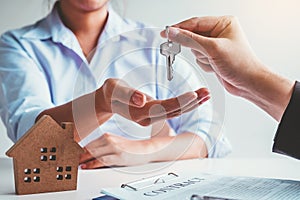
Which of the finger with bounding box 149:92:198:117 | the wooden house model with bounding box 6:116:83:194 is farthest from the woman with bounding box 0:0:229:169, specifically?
the wooden house model with bounding box 6:116:83:194

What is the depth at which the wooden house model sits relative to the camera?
2.44ft

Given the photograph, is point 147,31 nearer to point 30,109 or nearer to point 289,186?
point 30,109

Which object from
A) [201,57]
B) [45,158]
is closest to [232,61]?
[201,57]

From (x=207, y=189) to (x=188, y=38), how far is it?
11.7 inches

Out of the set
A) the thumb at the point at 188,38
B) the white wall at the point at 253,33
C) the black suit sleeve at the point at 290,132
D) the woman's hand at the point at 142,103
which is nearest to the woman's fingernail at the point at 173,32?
the thumb at the point at 188,38

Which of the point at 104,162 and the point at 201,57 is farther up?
the point at 201,57

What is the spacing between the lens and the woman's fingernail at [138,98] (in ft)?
2.58

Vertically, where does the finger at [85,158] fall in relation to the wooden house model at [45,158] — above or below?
below

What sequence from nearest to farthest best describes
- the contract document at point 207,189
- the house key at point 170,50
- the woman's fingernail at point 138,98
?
the contract document at point 207,189 → the woman's fingernail at point 138,98 → the house key at point 170,50

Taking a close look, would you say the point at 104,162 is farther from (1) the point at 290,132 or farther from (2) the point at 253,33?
(2) the point at 253,33

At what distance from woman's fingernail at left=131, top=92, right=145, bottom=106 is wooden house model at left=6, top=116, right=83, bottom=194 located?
11 centimetres

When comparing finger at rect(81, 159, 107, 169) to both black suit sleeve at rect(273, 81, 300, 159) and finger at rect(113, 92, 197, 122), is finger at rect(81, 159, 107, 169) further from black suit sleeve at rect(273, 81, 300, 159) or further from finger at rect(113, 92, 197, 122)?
black suit sleeve at rect(273, 81, 300, 159)

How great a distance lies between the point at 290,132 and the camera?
32.0 inches

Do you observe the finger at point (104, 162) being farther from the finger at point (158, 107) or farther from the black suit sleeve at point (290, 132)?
the black suit sleeve at point (290, 132)
